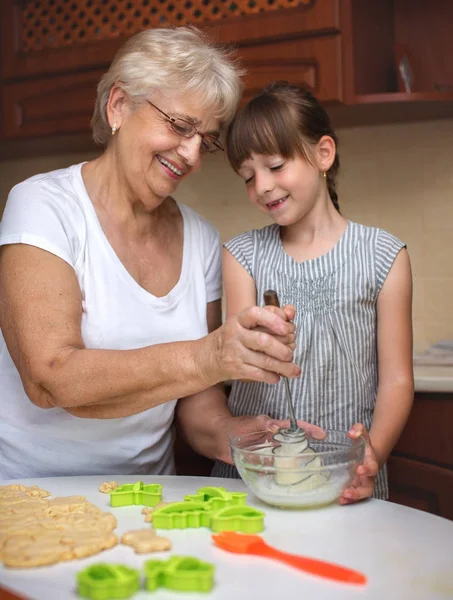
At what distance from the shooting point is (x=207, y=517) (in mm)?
1011

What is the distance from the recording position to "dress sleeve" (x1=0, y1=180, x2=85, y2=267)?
52.7 inches

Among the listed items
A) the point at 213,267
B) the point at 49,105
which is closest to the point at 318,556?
the point at 213,267

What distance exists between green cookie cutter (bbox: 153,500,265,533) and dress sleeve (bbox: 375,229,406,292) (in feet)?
2.12

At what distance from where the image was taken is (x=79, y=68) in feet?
7.87

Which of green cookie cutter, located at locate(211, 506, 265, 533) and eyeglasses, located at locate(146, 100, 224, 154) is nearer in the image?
green cookie cutter, located at locate(211, 506, 265, 533)

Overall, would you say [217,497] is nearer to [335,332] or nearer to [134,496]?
[134,496]

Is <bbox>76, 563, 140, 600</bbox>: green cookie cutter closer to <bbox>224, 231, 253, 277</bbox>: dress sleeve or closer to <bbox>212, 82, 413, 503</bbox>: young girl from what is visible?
<bbox>212, 82, 413, 503</bbox>: young girl

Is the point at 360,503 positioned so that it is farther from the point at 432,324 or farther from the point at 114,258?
the point at 432,324

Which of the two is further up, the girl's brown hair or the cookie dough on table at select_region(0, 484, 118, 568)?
the girl's brown hair

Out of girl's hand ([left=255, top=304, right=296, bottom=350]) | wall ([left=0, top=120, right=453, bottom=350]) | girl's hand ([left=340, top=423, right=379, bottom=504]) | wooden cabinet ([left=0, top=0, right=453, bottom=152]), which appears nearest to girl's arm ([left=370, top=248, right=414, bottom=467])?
girl's hand ([left=340, top=423, right=379, bottom=504])

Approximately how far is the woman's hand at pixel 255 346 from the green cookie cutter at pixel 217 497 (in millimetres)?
158

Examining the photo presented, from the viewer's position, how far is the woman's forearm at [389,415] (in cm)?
135

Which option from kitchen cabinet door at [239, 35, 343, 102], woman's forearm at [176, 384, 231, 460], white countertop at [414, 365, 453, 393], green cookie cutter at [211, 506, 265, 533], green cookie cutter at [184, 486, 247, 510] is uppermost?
kitchen cabinet door at [239, 35, 343, 102]

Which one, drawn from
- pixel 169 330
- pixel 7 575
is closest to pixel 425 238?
pixel 169 330
